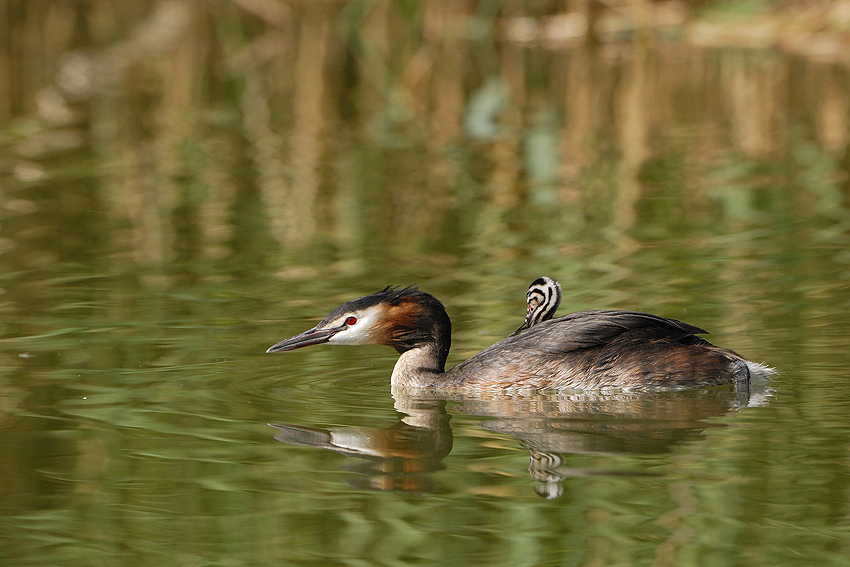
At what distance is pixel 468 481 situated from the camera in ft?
14.7

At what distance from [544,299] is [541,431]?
1.36 m

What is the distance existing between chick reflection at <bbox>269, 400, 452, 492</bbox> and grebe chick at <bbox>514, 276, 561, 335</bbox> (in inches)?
38.9

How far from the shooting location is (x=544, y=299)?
6.42 metres

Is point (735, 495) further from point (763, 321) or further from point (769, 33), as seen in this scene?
point (769, 33)

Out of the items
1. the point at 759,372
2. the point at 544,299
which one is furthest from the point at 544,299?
the point at 759,372

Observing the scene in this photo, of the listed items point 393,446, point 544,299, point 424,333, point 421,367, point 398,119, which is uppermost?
point 398,119

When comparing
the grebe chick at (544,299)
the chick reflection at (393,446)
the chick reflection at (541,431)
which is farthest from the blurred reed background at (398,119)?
the chick reflection at (393,446)

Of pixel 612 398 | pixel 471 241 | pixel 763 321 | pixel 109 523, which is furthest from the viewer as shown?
pixel 471 241

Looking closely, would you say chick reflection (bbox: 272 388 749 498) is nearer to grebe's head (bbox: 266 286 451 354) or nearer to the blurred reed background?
grebe's head (bbox: 266 286 451 354)

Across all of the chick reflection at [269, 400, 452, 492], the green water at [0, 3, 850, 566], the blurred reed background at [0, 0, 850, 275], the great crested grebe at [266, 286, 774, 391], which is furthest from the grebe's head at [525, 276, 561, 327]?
the blurred reed background at [0, 0, 850, 275]

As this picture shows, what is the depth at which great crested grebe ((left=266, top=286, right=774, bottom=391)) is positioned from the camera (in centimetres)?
582

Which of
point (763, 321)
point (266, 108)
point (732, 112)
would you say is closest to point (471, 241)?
point (763, 321)

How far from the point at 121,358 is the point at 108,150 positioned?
801 centimetres

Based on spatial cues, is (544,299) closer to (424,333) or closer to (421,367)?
(424,333)
